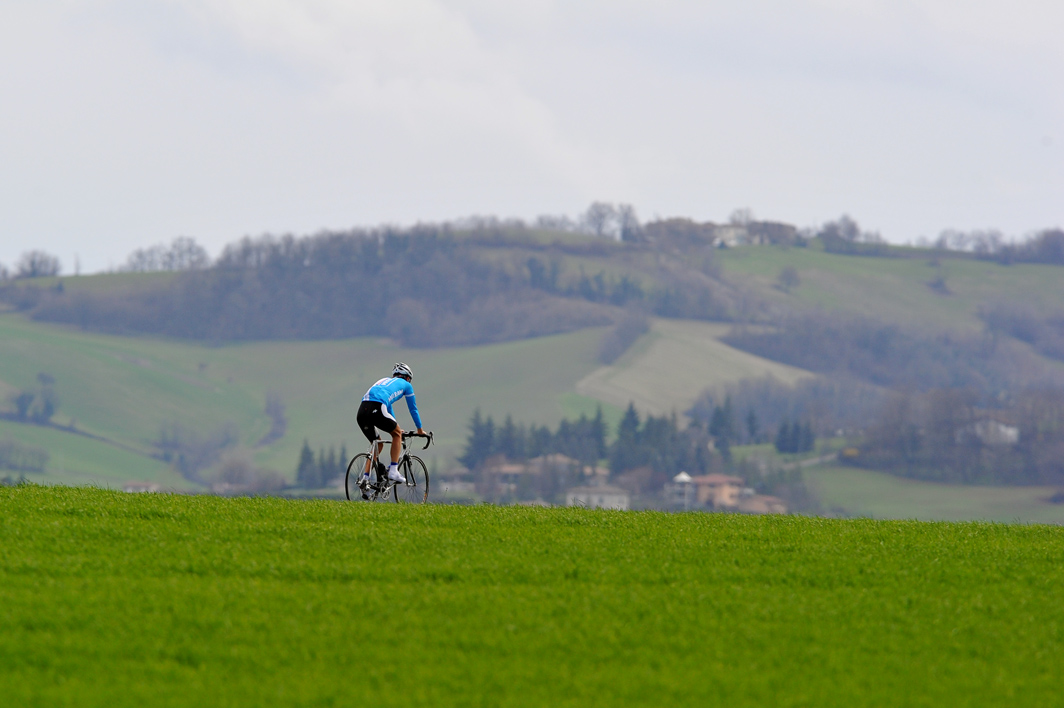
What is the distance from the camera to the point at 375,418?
22.6 m

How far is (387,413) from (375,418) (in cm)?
26

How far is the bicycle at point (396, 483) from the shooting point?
23.3m

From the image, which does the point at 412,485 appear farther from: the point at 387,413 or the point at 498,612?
the point at 498,612

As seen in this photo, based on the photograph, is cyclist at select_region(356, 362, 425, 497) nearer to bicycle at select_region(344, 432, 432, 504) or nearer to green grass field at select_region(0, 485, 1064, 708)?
bicycle at select_region(344, 432, 432, 504)

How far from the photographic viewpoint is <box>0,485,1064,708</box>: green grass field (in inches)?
477

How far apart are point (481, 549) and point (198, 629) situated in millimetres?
5053

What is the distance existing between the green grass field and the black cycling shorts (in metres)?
3.20

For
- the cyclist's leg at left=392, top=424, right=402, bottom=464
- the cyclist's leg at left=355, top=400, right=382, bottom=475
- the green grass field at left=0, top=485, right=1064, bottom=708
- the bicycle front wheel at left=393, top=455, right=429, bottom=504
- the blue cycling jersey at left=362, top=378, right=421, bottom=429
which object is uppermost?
the blue cycling jersey at left=362, top=378, right=421, bottom=429

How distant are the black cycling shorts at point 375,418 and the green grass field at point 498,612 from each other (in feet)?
10.5

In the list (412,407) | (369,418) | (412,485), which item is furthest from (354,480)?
(412,407)

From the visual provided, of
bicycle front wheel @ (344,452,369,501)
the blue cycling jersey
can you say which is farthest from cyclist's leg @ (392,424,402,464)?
bicycle front wheel @ (344,452,369,501)

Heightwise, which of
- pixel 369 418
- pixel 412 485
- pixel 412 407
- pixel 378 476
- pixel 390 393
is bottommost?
pixel 412 485

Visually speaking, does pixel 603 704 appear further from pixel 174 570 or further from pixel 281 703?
pixel 174 570

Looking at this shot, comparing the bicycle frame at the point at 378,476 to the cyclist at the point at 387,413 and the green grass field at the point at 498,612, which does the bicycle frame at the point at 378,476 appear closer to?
the cyclist at the point at 387,413
